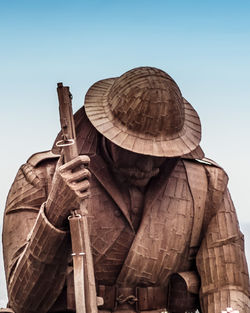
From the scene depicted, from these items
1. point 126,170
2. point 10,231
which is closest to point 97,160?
point 126,170

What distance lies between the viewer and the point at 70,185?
38.1 ft

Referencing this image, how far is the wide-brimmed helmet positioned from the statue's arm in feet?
3.49

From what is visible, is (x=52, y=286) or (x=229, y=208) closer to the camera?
(x=52, y=286)

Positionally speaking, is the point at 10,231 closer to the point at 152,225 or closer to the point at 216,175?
the point at 152,225

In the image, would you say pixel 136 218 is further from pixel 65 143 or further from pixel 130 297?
pixel 65 143

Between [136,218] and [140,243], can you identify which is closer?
[140,243]

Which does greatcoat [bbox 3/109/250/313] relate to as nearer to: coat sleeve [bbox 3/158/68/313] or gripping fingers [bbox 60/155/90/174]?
coat sleeve [bbox 3/158/68/313]

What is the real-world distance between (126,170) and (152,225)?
2.12 ft

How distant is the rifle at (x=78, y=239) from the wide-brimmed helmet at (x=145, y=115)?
0.43m

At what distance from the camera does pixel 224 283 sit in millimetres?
12750

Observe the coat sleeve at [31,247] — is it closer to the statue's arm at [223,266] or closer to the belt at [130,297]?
the belt at [130,297]

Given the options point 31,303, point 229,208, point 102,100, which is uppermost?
point 102,100

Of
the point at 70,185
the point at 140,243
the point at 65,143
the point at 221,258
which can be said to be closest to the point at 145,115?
the point at 65,143

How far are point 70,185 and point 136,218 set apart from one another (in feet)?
4.47
